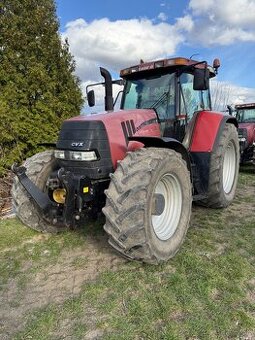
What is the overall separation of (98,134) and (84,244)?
142cm

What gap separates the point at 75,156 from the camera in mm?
3852

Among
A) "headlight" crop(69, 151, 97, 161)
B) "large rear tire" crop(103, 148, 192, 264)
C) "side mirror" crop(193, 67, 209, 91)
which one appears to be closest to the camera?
"large rear tire" crop(103, 148, 192, 264)

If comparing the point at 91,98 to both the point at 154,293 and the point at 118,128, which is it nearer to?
the point at 118,128

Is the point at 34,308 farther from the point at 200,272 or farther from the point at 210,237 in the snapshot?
the point at 210,237

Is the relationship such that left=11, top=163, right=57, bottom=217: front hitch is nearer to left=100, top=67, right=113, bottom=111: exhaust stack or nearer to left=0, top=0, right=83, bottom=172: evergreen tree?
left=100, top=67, right=113, bottom=111: exhaust stack

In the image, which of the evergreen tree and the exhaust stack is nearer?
the exhaust stack

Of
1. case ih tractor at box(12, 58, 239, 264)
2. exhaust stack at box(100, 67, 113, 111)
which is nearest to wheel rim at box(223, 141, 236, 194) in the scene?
case ih tractor at box(12, 58, 239, 264)

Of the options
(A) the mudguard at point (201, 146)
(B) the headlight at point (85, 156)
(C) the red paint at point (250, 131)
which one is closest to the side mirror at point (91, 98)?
(A) the mudguard at point (201, 146)

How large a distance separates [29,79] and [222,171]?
6067mm

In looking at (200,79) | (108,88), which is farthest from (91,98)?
(200,79)

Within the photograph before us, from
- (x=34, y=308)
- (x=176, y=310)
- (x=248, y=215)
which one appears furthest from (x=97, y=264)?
(x=248, y=215)

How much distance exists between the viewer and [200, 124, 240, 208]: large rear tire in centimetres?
519

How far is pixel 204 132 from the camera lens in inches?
205

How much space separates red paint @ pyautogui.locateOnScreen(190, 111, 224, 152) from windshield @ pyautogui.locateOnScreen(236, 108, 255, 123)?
6877 millimetres
